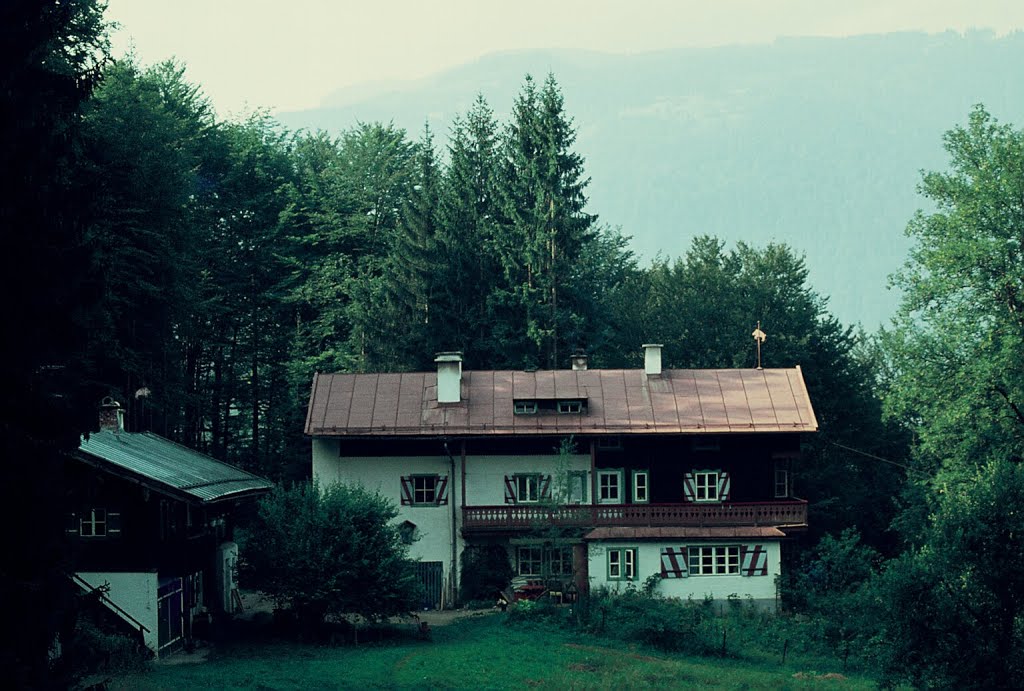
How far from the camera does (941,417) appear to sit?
42125 millimetres

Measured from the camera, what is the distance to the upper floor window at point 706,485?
43.7 metres

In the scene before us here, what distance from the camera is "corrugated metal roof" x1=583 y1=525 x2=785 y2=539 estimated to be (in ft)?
135

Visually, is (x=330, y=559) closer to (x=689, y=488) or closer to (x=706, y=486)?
(x=689, y=488)

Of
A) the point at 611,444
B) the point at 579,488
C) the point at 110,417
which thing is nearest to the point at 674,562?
the point at 579,488

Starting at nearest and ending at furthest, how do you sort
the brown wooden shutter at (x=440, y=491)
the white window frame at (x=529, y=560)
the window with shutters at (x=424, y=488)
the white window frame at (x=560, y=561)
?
the white window frame at (x=560, y=561)
the white window frame at (x=529, y=560)
the brown wooden shutter at (x=440, y=491)
the window with shutters at (x=424, y=488)

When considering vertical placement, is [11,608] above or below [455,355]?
below

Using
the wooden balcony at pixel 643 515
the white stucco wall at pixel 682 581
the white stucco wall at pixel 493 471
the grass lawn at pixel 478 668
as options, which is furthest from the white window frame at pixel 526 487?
the grass lawn at pixel 478 668

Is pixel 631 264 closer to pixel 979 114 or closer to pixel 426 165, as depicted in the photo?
pixel 426 165

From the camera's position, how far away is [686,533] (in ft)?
136

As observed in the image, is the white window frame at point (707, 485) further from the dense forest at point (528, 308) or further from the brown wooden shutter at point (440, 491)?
the brown wooden shutter at point (440, 491)

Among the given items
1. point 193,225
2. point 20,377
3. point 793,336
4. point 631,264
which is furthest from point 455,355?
point 631,264

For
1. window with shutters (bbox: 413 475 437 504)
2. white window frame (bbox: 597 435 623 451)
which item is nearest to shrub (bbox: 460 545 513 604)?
window with shutters (bbox: 413 475 437 504)

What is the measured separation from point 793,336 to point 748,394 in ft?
37.3

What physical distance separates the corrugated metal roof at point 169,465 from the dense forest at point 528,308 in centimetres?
195
